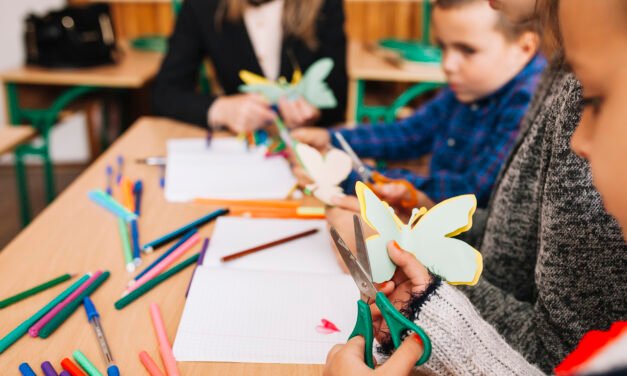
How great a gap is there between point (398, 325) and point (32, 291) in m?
0.45

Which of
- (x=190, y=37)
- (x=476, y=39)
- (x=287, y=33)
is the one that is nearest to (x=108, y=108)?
(x=190, y=37)

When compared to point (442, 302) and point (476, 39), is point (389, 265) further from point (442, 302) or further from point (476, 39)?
point (476, 39)

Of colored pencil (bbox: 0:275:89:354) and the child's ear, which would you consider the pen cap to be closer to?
colored pencil (bbox: 0:275:89:354)

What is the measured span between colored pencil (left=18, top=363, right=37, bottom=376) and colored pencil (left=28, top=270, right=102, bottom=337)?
0.06 m

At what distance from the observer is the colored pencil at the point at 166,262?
2.22 ft

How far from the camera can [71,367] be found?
522mm

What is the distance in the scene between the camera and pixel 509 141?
105 cm

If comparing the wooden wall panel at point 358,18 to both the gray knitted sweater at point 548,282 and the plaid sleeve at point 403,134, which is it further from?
the gray knitted sweater at point 548,282

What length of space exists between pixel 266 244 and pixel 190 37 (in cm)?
104

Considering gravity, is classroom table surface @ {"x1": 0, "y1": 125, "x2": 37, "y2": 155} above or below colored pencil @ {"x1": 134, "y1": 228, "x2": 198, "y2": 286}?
below

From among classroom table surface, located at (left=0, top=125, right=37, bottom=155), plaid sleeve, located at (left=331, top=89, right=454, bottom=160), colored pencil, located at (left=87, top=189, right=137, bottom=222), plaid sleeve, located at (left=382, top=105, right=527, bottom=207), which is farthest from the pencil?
classroom table surface, located at (left=0, top=125, right=37, bottom=155)

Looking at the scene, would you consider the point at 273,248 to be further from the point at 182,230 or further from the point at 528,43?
the point at 528,43

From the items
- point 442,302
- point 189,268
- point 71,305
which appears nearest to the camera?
point 442,302

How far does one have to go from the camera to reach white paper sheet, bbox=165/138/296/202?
945 mm
